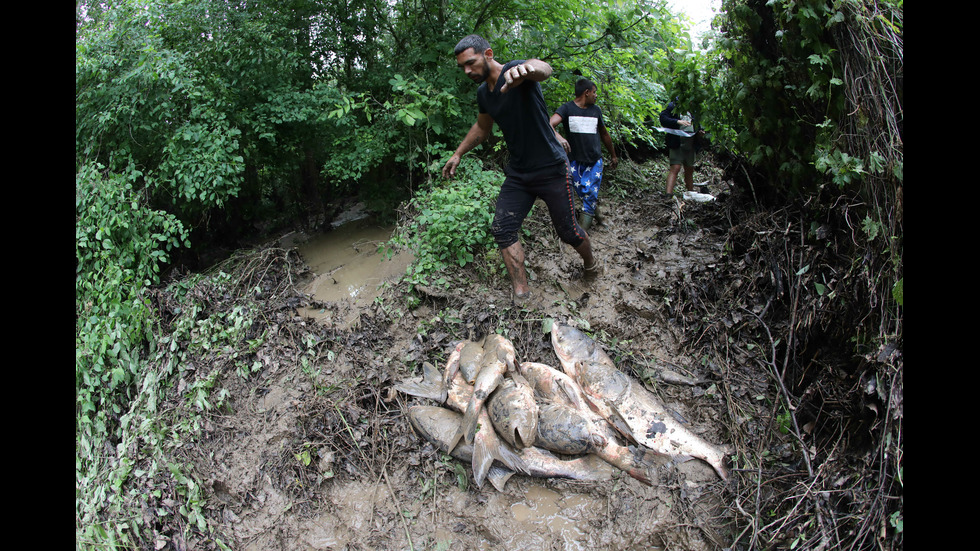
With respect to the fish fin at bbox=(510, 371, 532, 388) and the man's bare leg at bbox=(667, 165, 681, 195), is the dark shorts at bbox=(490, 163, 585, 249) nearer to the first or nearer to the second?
the fish fin at bbox=(510, 371, 532, 388)

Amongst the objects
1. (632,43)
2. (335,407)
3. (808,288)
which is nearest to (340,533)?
(335,407)

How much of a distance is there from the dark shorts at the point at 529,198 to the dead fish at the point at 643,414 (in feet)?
3.54

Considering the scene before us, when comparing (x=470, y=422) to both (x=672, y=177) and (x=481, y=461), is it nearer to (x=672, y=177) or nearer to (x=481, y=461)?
(x=481, y=461)

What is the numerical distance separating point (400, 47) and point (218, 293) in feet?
10.6

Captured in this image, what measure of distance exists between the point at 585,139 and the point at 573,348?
7.77ft

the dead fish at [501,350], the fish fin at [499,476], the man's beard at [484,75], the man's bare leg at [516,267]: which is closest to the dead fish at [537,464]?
the fish fin at [499,476]

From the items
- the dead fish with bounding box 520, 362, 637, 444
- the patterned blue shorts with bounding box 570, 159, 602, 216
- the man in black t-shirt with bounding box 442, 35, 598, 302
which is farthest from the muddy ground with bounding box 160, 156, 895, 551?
the patterned blue shorts with bounding box 570, 159, 602, 216

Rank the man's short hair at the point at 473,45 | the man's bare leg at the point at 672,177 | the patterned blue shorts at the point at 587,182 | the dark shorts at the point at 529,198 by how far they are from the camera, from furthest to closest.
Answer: the man's bare leg at the point at 672,177 → the patterned blue shorts at the point at 587,182 → the dark shorts at the point at 529,198 → the man's short hair at the point at 473,45

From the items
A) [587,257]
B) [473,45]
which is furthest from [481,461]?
[473,45]

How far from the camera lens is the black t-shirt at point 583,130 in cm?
493

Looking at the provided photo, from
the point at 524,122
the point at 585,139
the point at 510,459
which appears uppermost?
the point at 524,122

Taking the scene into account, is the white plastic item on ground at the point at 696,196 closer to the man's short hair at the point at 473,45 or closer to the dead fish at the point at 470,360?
the man's short hair at the point at 473,45

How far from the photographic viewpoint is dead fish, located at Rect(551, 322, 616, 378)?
3.35m

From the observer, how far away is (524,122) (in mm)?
3482
